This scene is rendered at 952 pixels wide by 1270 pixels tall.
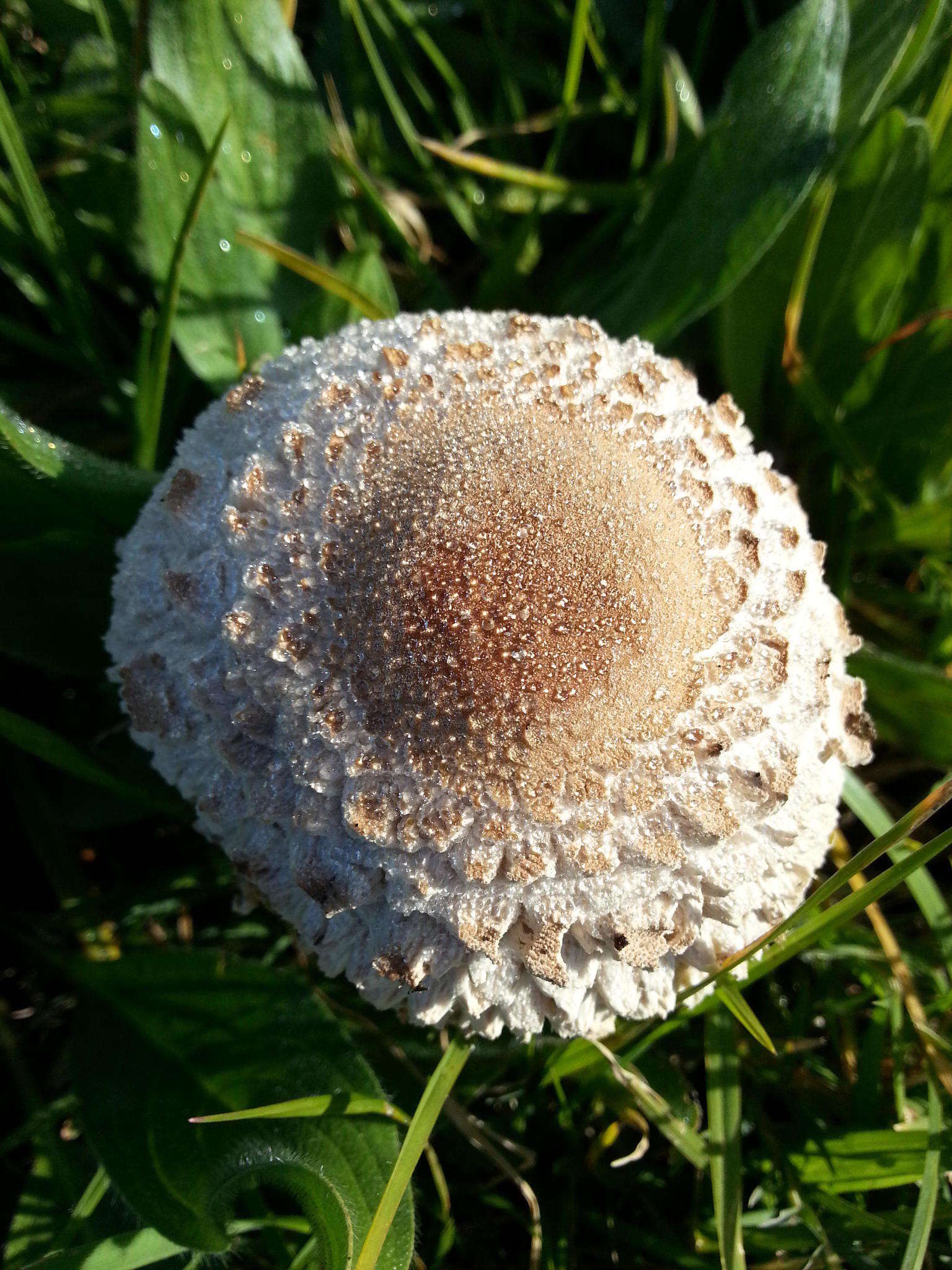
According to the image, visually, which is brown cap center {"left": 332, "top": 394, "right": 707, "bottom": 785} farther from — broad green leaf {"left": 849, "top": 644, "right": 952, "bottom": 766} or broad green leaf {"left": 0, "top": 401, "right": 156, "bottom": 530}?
broad green leaf {"left": 849, "top": 644, "right": 952, "bottom": 766}

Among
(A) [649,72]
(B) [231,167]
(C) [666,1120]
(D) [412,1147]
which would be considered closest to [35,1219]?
(D) [412,1147]

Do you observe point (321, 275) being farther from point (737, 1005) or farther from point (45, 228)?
point (737, 1005)

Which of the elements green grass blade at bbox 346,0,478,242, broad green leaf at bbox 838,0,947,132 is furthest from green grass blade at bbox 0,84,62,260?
broad green leaf at bbox 838,0,947,132

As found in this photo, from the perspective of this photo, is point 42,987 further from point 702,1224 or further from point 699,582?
point 699,582

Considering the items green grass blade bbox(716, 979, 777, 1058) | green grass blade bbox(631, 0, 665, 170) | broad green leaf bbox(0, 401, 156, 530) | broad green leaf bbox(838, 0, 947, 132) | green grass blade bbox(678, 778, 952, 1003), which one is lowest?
green grass blade bbox(716, 979, 777, 1058)

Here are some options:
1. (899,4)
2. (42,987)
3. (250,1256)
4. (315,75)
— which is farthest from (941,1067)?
(315,75)

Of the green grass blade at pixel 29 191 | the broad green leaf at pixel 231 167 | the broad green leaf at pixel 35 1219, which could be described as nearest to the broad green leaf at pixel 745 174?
the broad green leaf at pixel 231 167
